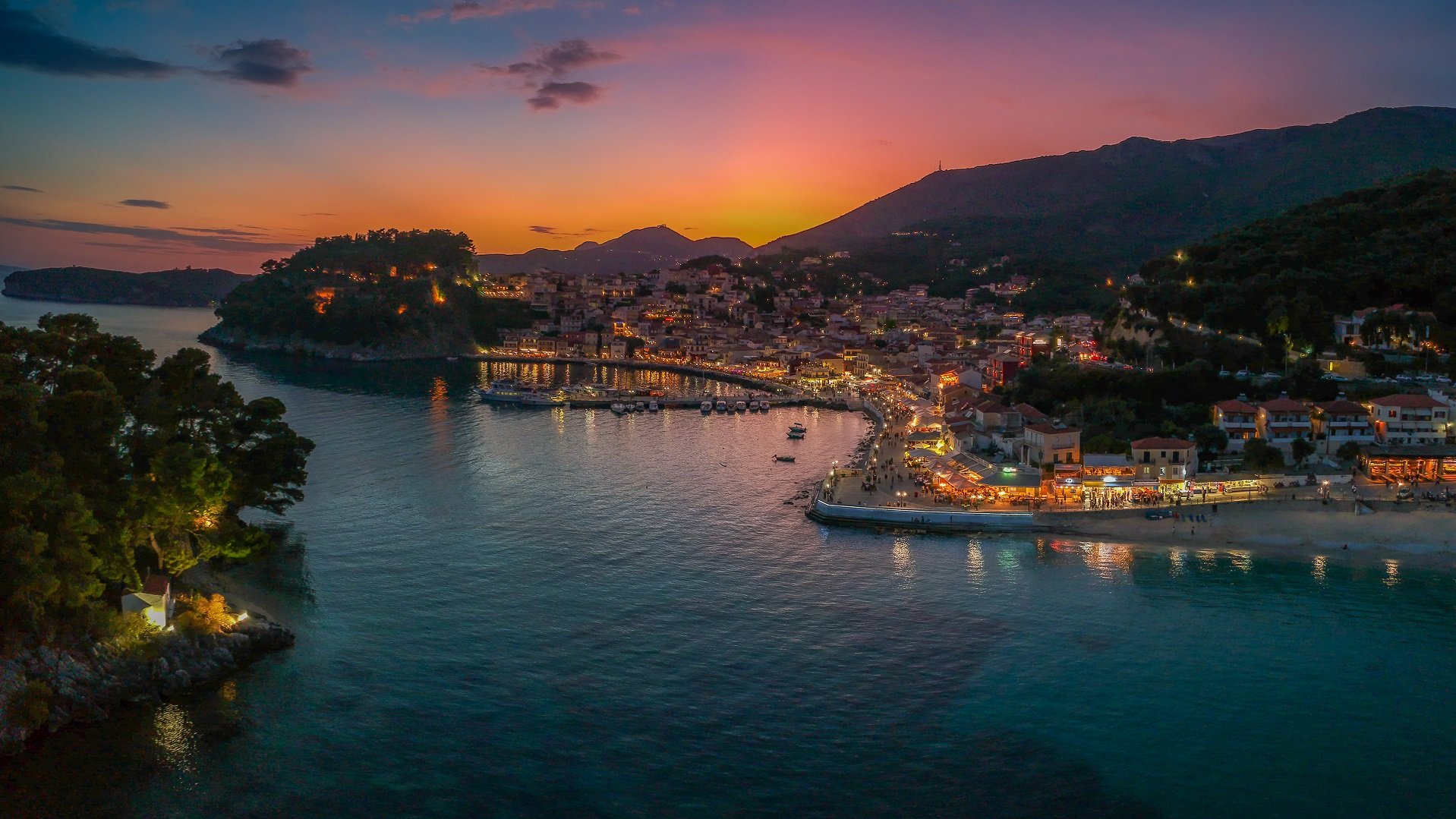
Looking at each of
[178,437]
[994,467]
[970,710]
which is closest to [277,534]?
[178,437]

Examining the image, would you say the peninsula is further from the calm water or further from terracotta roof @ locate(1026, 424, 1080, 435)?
terracotta roof @ locate(1026, 424, 1080, 435)

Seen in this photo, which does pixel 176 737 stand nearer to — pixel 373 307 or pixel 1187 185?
pixel 373 307

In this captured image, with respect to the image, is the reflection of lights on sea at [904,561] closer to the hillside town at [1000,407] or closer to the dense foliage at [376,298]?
the hillside town at [1000,407]

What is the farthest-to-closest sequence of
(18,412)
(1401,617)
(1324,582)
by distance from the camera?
(1324,582), (1401,617), (18,412)

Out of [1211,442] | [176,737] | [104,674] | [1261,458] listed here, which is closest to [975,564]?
[1211,442]

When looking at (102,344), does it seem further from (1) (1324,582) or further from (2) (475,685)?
(1) (1324,582)

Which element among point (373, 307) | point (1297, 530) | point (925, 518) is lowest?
point (925, 518)
